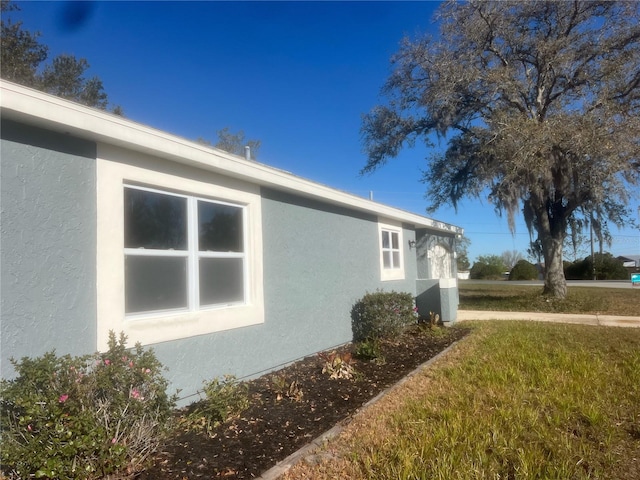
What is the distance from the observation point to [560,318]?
12406 millimetres

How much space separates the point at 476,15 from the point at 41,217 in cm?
1561

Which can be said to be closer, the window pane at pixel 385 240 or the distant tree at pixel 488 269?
the window pane at pixel 385 240

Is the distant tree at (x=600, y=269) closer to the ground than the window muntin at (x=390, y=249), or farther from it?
closer to the ground

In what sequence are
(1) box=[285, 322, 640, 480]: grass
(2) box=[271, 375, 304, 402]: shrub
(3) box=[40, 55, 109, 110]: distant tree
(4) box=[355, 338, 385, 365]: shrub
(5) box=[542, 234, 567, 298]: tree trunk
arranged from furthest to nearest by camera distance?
(3) box=[40, 55, 109, 110]: distant tree → (5) box=[542, 234, 567, 298]: tree trunk → (4) box=[355, 338, 385, 365]: shrub → (2) box=[271, 375, 304, 402]: shrub → (1) box=[285, 322, 640, 480]: grass

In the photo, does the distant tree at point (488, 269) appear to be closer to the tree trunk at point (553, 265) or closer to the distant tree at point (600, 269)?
the distant tree at point (600, 269)

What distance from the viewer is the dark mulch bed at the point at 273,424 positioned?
3.52 meters

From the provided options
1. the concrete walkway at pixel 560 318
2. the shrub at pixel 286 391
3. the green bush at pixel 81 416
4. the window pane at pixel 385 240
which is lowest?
the concrete walkway at pixel 560 318

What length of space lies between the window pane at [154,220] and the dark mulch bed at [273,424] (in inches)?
78.5

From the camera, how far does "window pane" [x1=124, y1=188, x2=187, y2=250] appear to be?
459 centimetres

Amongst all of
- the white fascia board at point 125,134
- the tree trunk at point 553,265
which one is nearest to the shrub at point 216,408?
the white fascia board at point 125,134

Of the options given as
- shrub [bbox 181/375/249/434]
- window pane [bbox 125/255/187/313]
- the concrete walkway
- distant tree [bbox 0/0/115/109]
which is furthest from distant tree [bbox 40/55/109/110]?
shrub [bbox 181/375/249/434]

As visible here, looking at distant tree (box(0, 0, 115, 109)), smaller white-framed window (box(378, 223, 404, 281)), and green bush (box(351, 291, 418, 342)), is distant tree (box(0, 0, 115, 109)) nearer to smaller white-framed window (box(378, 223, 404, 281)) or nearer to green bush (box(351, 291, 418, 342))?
smaller white-framed window (box(378, 223, 404, 281))

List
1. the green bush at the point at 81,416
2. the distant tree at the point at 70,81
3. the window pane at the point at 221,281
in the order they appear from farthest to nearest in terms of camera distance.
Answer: the distant tree at the point at 70,81 → the window pane at the point at 221,281 → the green bush at the point at 81,416

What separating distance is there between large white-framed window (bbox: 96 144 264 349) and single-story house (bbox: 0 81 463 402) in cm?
1
